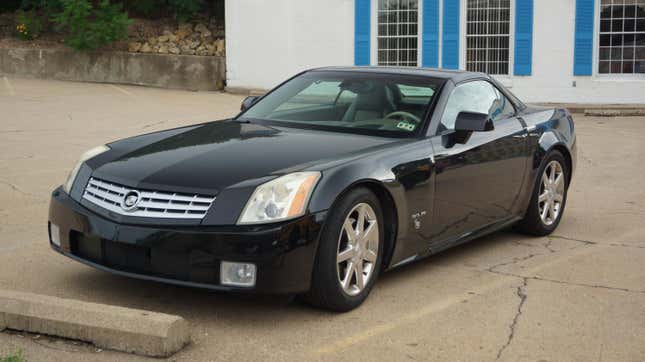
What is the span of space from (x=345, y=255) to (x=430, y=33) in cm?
1612

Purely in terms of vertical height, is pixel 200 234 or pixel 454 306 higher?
pixel 200 234

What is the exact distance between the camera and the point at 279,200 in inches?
207

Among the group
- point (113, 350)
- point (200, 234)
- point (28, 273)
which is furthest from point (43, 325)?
point (28, 273)

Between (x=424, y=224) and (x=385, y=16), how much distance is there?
51.7ft

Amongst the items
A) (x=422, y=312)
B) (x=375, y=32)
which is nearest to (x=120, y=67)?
(x=375, y=32)

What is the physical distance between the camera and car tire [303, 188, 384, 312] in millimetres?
5359

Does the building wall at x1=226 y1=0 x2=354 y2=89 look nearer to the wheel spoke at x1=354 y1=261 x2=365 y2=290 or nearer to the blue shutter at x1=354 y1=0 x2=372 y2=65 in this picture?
the blue shutter at x1=354 y1=0 x2=372 y2=65

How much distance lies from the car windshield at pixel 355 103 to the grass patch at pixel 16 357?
2.58m

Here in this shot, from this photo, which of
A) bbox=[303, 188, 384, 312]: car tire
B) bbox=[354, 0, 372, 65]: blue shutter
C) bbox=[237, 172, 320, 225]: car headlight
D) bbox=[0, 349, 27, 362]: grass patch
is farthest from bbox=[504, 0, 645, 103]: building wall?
bbox=[0, 349, 27, 362]: grass patch

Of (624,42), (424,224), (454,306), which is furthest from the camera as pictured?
(624,42)

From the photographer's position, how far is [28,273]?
20.8 feet

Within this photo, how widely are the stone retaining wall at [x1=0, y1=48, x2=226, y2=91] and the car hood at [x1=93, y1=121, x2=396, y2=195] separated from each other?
1615cm

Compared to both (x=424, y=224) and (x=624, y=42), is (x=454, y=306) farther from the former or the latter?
(x=624, y=42)

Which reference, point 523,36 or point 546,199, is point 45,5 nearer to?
point 523,36
